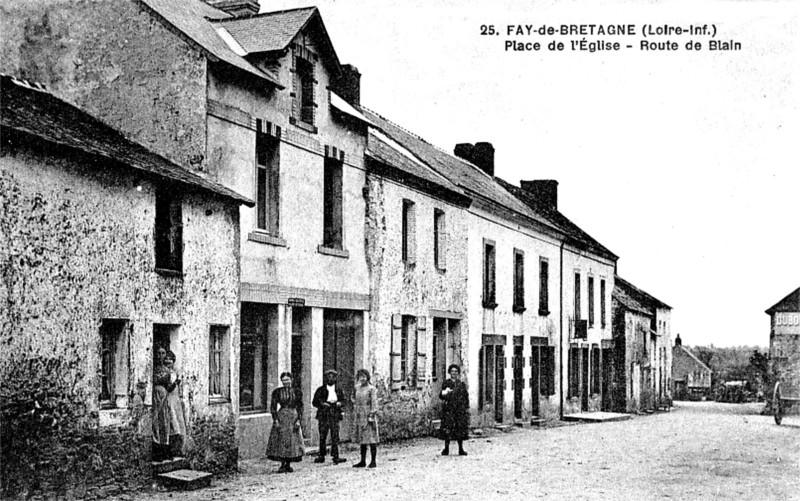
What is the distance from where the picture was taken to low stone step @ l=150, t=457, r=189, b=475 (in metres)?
11.8

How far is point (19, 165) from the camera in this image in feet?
32.6

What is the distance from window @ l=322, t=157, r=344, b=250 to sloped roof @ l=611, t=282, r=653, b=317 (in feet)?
78.9

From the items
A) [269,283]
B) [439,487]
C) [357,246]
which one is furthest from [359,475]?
[357,246]

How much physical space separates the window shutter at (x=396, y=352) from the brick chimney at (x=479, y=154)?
15.4m

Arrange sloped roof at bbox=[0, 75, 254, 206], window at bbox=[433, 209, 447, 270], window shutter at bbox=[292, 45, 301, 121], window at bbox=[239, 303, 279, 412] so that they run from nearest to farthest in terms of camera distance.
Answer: sloped roof at bbox=[0, 75, 254, 206], window at bbox=[239, 303, 279, 412], window shutter at bbox=[292, 45, 301, 121], window at bbox=[433, 209, 447, 270]

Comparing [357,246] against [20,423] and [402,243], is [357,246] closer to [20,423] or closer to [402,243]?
[402,243]

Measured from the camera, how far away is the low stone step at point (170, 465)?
11845mm

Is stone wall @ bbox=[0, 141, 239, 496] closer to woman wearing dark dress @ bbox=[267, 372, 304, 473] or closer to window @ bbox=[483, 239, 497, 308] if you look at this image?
woman wearing dark dress @ bbox=[267, 372, 304, 473]

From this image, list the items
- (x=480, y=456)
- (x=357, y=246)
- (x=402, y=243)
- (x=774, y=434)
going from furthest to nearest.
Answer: (x=774, y=434)
(x=402, y=243)
(x=357, y=246)
(x=480, y=456)

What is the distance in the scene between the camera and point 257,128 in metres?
15.1

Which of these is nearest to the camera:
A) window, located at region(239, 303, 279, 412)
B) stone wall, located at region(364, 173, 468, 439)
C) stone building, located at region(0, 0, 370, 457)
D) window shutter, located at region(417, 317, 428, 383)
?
stone building, located at region(0, 0, 370, 457)

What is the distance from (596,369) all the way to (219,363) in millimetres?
25118

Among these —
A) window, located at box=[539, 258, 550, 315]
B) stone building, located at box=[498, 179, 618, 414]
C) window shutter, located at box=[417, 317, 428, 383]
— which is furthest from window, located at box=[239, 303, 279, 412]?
stone building, located at box=[498, 179, 618, 414]

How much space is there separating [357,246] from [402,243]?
2.24 metres
